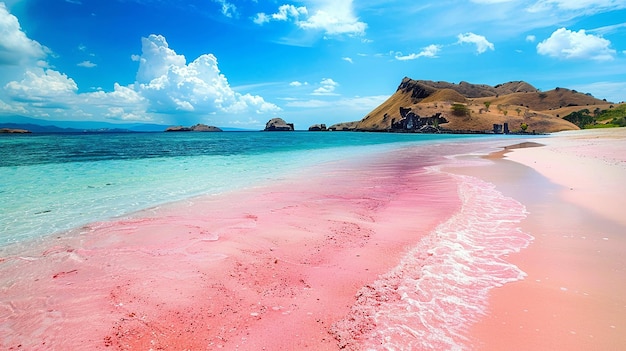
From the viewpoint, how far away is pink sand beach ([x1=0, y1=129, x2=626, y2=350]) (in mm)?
4042

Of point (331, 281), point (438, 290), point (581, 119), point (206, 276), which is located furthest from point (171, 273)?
point (581, 119)

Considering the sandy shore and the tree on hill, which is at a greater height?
the tree on hill

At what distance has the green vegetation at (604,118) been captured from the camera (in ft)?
363

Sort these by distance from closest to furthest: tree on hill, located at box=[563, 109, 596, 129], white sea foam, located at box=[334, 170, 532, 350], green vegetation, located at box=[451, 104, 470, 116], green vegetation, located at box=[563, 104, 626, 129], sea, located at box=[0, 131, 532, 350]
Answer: white sea foam, located at box=[334, 170, 532, 350] < sea, located at box=[0, 131, 532, 350] < green vegetation, located at box=[563, 104, 626, 129] < tree on hill, located at box=[563, 109, 596, 129] < green vegetation, located at box=[451, 104, 470, 116]

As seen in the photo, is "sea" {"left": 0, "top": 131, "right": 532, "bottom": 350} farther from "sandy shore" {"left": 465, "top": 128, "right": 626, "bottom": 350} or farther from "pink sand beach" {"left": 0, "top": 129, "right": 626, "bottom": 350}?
"sandy shore" {"left": 465, "top": 128, "right": 626, "bottom": 350}

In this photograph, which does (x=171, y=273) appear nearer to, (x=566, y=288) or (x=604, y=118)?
(x=566, y=288)

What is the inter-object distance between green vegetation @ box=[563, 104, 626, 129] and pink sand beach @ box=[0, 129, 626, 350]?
138018mm

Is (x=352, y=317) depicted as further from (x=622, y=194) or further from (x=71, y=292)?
(x=622, y=194)

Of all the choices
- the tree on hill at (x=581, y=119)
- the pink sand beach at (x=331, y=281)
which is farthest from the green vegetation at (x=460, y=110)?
the pink sand beach at (x=331, y=281)

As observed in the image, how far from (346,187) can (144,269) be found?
10.5 m

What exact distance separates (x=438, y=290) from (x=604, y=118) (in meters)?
191

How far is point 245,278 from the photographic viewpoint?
18.9 feet

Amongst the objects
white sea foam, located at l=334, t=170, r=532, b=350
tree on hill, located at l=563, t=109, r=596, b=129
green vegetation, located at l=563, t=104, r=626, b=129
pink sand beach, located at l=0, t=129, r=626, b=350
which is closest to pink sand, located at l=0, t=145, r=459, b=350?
pink sand beach, located at l=0, t=129, r=626, b=350

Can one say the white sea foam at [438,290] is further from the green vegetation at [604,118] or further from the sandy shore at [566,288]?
the green vegetation at [604,118]
